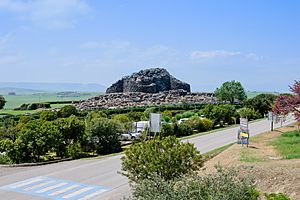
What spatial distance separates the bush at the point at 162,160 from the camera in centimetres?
1228

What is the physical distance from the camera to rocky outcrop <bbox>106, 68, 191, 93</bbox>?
380 feet

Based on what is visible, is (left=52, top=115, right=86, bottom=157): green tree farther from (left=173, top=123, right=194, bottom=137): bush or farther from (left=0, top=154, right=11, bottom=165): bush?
(left=173, top=123, right=194, bottom=137): bush

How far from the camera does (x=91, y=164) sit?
23.7m

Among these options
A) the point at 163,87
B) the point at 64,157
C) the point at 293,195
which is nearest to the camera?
the point at 293,195

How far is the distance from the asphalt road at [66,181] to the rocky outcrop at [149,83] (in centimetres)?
9103

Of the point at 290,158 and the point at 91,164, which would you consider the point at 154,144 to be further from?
the point at 91,164

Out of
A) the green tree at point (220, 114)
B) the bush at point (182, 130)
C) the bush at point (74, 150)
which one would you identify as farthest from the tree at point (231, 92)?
the bush at point (74, 150)

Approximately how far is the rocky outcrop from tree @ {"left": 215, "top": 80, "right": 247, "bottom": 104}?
28839 mm

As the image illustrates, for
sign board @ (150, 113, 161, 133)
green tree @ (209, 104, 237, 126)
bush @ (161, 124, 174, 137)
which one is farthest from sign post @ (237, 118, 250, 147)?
green tree @ (209, 104, 237, 126)

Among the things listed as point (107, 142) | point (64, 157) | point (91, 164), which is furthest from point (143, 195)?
point (107, 142)

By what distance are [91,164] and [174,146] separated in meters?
11.9

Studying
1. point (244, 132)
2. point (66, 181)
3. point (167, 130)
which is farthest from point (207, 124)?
point (66, 181)

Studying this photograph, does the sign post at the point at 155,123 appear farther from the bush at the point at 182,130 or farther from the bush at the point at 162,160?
the bush at the point at 182,130

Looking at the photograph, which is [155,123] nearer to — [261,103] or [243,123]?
[243,123]
